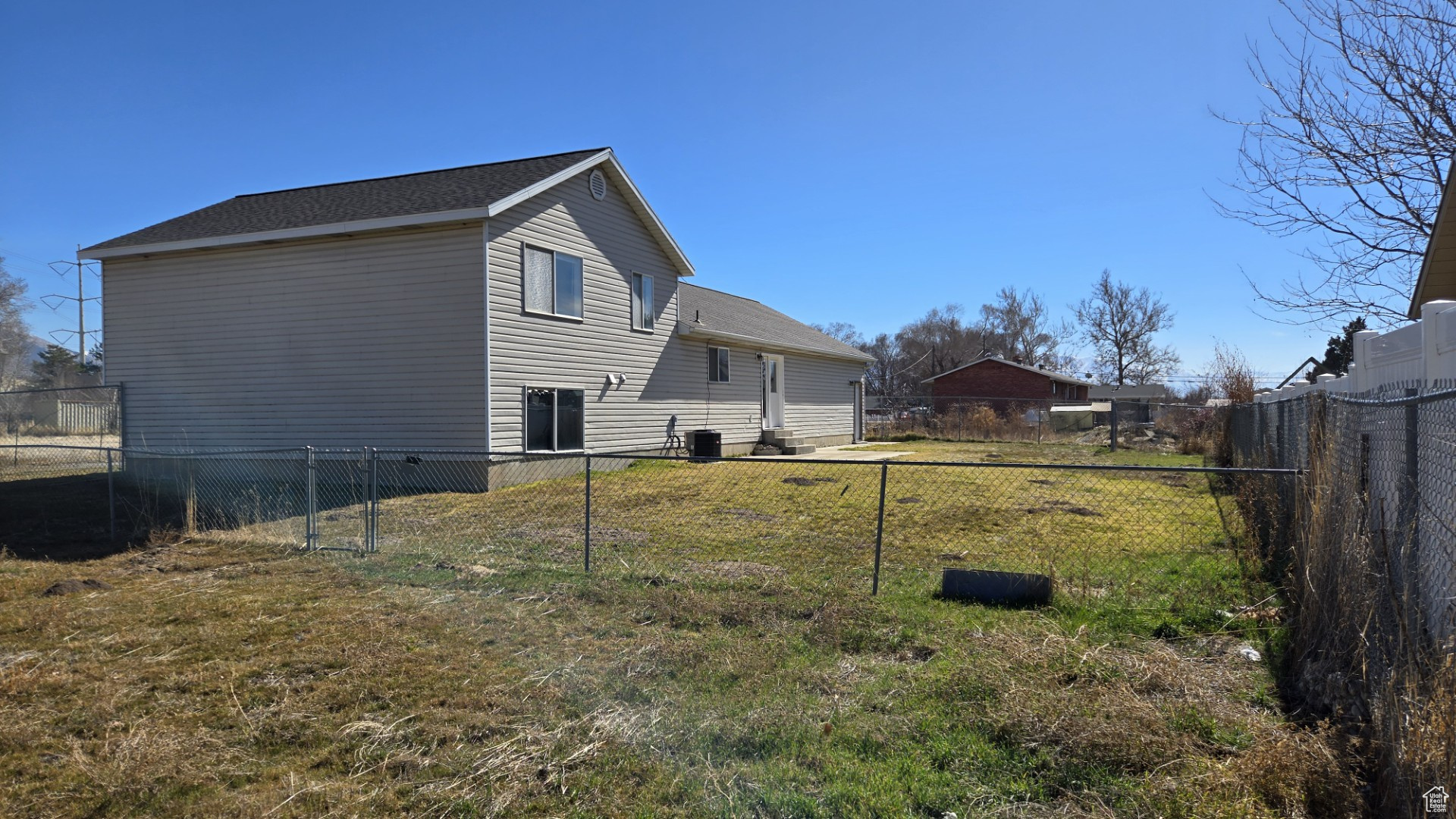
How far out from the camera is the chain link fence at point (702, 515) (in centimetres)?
732

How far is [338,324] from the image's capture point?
14.5m

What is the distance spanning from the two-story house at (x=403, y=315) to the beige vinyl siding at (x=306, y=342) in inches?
1.3

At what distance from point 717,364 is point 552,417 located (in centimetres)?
672

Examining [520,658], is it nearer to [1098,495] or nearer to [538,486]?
[538,486]

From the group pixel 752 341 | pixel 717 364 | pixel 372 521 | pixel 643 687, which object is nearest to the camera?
pixel 643 687

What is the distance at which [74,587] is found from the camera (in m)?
7.20

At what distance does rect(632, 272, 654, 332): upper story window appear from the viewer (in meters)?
17.8

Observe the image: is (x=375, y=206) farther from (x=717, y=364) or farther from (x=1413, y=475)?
(x=1413, y=475)

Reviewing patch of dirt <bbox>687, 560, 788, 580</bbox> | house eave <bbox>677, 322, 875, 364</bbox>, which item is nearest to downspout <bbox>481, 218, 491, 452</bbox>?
house eave <bbox>677, 322, 875, 364</bbox>

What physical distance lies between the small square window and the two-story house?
A: 39 mm

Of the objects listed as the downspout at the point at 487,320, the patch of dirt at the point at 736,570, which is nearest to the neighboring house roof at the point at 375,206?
the downspout at the point at 487,320

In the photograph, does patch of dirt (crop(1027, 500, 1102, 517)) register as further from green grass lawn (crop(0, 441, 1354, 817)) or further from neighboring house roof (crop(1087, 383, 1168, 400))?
neighboring house roof (crop(1087, 383, 1168, 400))

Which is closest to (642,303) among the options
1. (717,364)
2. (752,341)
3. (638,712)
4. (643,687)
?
(717,364)

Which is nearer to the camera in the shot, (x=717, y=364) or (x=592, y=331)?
(x=592, y=331)
